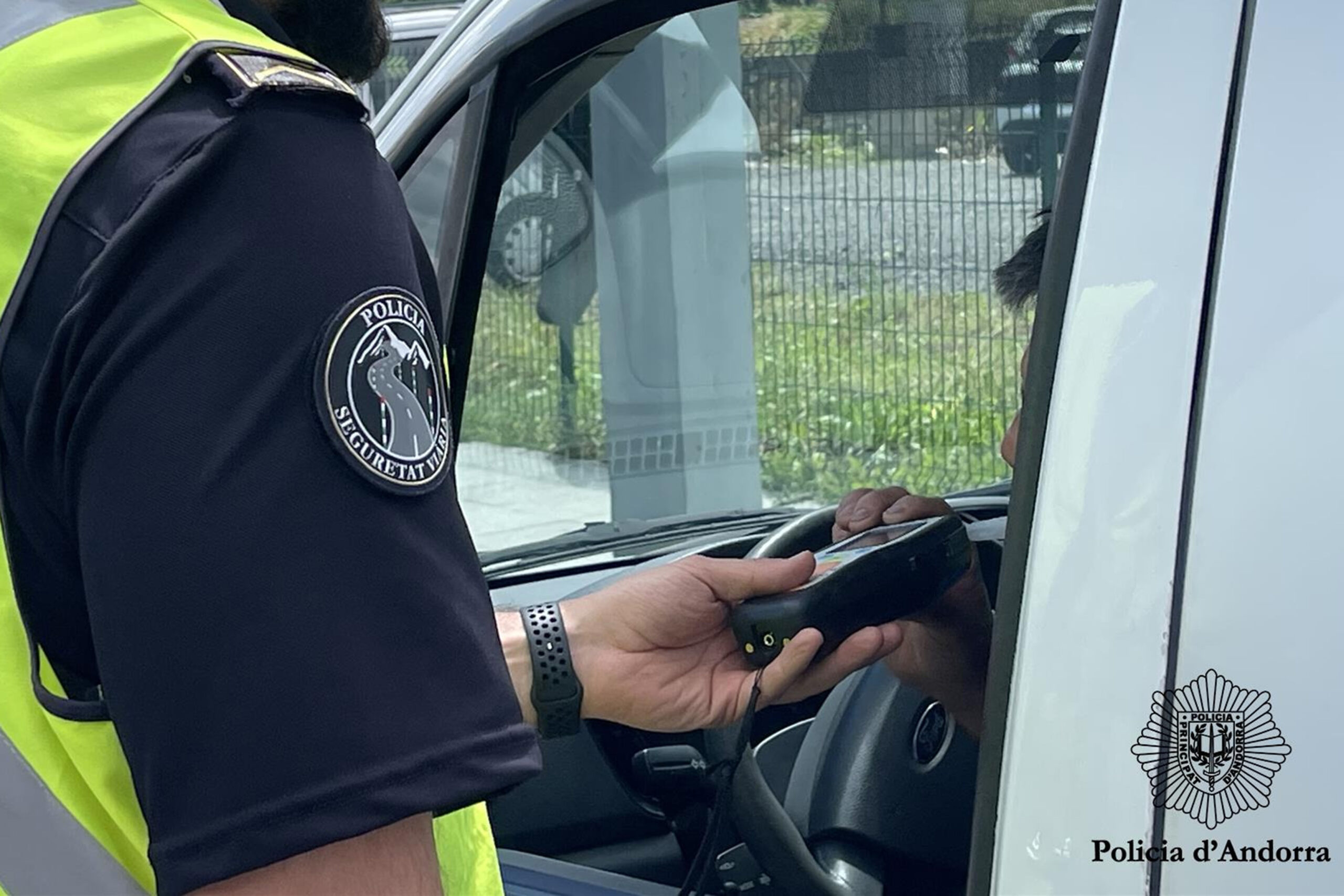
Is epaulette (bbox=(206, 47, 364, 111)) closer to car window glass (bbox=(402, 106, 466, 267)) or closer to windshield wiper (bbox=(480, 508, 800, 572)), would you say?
car window glass (bbox=(402, 106, 466, 267))

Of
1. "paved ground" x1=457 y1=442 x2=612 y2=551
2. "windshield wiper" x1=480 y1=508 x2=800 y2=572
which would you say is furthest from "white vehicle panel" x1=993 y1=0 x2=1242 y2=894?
"paved ground" x1=457 y1=442 x2=612 y2=551

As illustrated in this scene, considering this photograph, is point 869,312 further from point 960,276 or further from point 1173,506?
point 1173,506

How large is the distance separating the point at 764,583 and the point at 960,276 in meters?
0.75

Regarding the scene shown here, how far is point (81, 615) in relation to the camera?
81 cm

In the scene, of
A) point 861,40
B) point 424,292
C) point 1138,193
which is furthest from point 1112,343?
point 861,40

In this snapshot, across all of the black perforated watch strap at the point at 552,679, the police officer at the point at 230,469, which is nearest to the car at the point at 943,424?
the black perforated watch strap at the point at 552,679

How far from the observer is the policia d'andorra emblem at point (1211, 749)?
91cm

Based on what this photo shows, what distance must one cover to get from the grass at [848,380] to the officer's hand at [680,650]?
444mm

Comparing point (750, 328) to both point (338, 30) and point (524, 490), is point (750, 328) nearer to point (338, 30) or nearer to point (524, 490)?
point (524, 490)

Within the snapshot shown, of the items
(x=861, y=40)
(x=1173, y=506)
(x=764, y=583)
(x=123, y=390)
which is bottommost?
(x=764, y=583)

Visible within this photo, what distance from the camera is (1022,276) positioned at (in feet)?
5.79

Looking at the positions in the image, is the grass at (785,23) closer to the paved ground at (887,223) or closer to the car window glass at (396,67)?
the paved ground at (887,223)

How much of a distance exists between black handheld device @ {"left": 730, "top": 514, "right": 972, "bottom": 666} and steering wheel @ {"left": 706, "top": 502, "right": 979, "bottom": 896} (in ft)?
0.72

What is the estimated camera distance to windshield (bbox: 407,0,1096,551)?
171 cm
